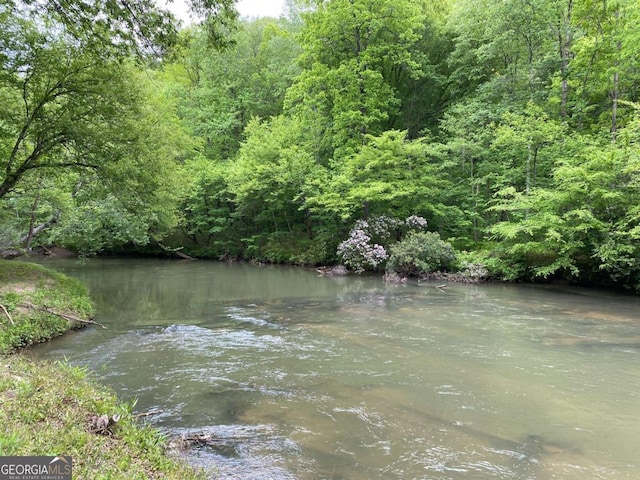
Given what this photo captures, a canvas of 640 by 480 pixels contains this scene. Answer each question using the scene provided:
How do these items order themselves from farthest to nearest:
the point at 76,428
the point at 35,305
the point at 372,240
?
the point at 372,240 < the point at 35,305 < the point at 76,428

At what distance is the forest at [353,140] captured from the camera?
9.90 meters

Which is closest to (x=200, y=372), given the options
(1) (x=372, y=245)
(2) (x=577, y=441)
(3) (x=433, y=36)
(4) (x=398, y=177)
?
(2) (x=577, y=441)

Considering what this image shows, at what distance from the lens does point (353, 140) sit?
2472 cm

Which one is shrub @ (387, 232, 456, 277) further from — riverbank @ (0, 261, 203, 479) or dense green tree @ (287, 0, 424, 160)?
riverbank @ (0, 261, 203, 479)

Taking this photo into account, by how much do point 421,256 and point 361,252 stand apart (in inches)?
123

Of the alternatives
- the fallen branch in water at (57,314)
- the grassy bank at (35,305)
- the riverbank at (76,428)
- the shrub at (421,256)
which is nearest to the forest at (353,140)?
the shrub at (421,256)

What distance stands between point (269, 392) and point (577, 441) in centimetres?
406

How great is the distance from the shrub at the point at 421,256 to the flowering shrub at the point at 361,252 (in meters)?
1.10

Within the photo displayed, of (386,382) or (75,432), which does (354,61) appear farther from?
(75,432)

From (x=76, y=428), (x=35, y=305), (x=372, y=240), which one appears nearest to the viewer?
(x=76, y=428)

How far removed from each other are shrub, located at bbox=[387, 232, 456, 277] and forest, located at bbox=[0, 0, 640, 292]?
9cm

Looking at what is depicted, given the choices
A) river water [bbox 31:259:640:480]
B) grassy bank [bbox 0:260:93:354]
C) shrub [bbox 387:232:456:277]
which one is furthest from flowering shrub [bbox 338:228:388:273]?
grassy bank [bbox 0:260:93:354]

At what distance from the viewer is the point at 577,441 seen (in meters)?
4.88

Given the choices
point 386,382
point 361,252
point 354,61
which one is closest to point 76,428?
point 386,382
